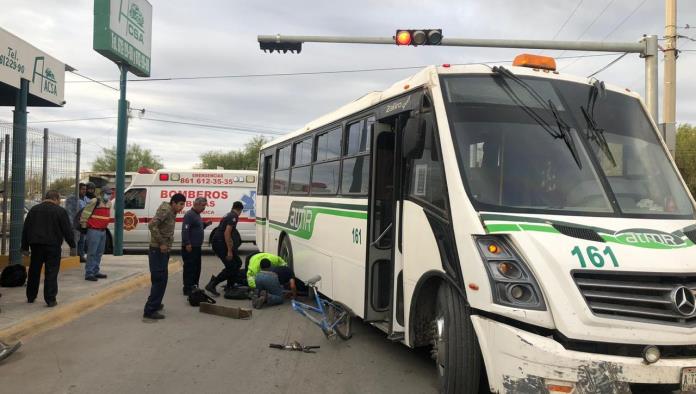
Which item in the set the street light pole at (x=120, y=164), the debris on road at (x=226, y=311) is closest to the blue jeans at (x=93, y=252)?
the debris on road at (x=226, y=311)

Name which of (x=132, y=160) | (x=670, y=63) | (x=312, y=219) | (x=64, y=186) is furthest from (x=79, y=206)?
(x=132, y=160)

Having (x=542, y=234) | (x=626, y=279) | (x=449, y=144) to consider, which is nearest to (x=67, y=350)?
(x=449, y=144)

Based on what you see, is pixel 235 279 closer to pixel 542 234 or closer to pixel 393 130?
pixel 393 130

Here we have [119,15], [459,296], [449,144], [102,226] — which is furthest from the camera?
[119,15]

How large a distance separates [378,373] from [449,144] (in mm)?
2470

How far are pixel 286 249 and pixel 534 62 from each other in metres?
6.67

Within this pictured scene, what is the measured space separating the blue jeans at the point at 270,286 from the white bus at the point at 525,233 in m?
2.46

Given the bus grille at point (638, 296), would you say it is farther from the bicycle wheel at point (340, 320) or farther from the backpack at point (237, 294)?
the backpack at point (237, 294)

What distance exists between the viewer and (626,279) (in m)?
3.54

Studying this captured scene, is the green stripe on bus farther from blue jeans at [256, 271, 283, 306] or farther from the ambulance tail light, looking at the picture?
the ambulance tail light

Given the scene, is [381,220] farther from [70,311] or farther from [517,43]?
[517,43]

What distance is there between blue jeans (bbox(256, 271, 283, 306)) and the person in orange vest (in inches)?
145

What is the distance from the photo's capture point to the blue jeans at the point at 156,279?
791 centimetres

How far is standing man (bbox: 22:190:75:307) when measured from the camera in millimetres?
7996
